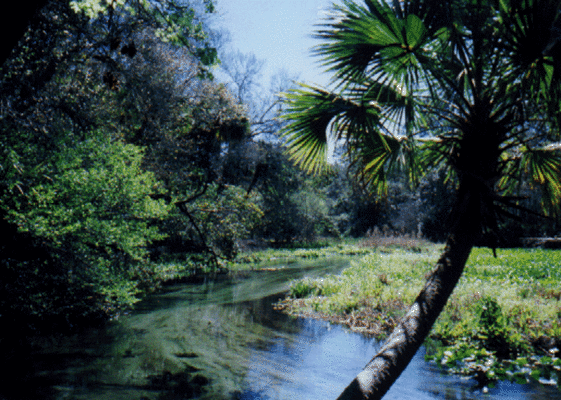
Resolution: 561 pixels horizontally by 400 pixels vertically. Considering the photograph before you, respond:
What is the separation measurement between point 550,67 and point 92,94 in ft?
23.6

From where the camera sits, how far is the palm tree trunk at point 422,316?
2.70 meters

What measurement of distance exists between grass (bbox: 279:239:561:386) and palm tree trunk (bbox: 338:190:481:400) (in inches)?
92.1

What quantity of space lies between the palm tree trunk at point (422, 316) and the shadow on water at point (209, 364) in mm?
2956

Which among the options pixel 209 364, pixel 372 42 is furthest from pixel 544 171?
pixel 209 364

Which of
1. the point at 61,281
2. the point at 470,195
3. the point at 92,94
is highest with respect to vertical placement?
the point at 92,94

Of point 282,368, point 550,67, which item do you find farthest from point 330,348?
point 550,67

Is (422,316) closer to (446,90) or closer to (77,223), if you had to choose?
(446,90)

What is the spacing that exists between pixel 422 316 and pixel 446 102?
77.0 inches

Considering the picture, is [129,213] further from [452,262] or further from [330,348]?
[452,262]

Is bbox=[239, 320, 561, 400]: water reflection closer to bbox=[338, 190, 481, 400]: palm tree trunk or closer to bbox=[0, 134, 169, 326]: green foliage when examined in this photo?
bbox=[0, 134, 169, 326]: green foliage

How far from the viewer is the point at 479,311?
700 cm

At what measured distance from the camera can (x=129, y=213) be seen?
6.79 meters

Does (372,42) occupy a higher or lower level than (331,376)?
higher

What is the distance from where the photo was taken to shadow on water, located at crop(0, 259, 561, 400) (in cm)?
540
